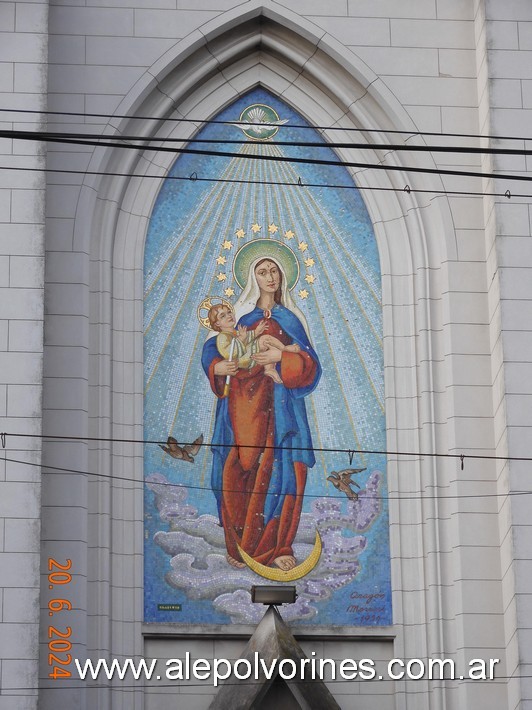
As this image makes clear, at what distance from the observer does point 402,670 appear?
1508 centimetres

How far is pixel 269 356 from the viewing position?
1602cm

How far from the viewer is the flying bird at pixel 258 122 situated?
659 inches

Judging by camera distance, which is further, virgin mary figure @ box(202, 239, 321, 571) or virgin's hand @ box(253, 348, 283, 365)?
virgin's hand @ box(253, 348, 283, 365)

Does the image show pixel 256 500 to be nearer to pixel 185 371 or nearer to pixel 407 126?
pixel 185 371

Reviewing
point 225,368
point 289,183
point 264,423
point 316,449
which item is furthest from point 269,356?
point 289,183

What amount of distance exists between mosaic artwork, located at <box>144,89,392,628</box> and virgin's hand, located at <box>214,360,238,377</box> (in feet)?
Answer: 0.06

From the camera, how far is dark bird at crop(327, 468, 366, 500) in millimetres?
15656

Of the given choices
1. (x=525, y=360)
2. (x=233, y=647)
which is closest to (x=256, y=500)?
(x=233, y=647)

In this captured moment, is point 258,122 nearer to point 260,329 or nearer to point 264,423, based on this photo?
point 260,329

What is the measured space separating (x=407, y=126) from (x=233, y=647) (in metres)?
4.93
